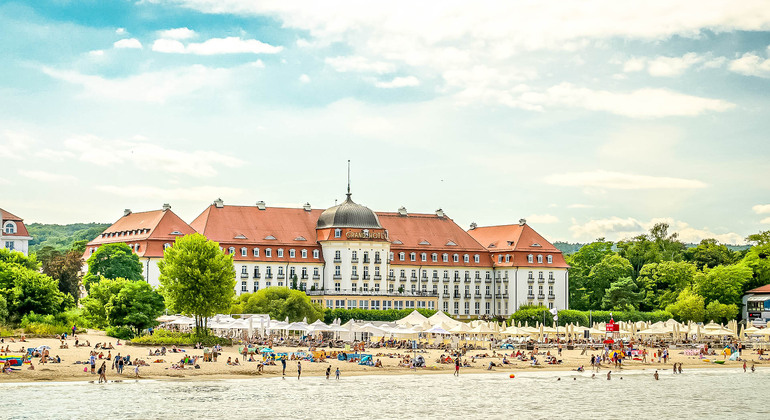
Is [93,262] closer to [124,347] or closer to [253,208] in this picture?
[253,208]

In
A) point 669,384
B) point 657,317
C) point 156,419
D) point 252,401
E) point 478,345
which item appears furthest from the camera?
point 657,317

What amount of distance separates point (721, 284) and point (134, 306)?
73.8 metres

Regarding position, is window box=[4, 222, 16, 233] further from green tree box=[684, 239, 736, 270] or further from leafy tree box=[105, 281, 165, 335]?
green tree box=[684, 239, 736, 270]

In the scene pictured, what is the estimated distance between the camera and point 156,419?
1967 inches

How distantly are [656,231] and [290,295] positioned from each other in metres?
77.6

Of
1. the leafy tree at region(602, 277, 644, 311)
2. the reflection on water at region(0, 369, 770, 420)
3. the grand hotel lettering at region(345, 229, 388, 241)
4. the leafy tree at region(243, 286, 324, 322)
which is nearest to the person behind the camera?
the reflection on water at region(0, 369, 770, 420)

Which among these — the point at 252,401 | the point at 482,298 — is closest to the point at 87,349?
the point at 252,401

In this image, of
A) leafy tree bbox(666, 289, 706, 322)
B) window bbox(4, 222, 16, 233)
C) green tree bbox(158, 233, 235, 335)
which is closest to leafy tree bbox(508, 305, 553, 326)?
leafy tree bbox(666, 289, 706, 322)

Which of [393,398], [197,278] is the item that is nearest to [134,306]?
[197,278]

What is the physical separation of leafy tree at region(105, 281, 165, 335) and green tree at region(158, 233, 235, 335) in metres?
1.40

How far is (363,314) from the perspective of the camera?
115188 mm

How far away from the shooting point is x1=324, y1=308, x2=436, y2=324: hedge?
114 meters

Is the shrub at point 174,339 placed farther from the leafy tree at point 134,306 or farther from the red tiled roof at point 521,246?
the red tiled roof at point 521,246

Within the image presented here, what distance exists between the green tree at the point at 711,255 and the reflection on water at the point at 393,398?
71915 millimetres
